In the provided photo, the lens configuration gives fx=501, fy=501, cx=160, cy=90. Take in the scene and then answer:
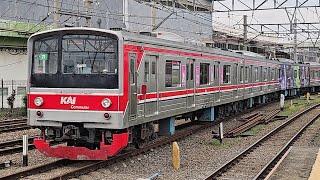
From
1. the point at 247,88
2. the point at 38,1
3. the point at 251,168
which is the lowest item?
the point at 251,168

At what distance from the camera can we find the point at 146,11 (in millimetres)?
47094

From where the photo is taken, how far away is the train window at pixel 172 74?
13.7 meters

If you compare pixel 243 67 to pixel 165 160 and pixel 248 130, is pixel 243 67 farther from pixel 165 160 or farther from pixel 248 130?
pixel 165 160

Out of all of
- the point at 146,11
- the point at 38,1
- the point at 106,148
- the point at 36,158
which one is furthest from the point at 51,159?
the point at 146,11

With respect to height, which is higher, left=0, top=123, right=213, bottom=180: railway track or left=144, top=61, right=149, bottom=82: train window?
left=144, top=61, right=149, bottom=82: train window

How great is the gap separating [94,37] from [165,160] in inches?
141

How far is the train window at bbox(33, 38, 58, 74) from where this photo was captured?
433 inches

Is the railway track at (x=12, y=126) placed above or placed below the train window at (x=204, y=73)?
below

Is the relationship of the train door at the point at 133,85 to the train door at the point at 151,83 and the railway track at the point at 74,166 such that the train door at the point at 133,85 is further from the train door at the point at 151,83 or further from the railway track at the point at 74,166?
the railway track at the point at 74,166

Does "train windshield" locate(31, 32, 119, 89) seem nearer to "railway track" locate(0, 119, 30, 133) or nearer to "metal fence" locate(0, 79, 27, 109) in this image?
"railway track" locate(0, 119, 30, 133)

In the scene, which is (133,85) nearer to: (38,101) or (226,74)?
(38,101)

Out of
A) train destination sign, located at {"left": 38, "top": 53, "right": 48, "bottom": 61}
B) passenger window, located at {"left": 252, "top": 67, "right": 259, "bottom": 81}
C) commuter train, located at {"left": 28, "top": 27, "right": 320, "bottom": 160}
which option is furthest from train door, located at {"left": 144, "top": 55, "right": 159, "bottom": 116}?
passenger window, located at {"left": 252, "top": 67, "right": 259, "bottom": 81}

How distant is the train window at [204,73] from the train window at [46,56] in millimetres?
7093

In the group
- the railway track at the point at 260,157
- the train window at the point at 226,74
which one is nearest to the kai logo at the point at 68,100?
the railway track at the point at 260,157
